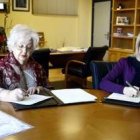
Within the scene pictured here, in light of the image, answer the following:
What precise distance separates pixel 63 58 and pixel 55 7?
2.16 m

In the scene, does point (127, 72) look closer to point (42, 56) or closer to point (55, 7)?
point (42, 56)

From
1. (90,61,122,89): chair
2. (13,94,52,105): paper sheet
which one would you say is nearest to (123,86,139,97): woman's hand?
(90,61,122,89): chair

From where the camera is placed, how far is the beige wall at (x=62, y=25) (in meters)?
5.74

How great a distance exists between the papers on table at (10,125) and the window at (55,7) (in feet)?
16.3

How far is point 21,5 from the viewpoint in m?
5.67

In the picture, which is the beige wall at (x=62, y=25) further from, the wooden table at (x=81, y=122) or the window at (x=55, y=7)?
the wooden table at (x=81, y=122)

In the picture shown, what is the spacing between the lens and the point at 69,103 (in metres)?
1.42

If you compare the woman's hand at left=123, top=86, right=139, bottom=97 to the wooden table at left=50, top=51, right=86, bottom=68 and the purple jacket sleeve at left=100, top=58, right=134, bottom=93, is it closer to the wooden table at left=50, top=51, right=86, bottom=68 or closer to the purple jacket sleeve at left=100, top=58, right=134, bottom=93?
the purple jacket sleeve at left=100, top=58, right=134, bottom=93

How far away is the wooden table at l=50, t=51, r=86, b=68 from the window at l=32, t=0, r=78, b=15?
1.96 meters

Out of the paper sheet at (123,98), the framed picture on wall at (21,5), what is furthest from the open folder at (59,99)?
the framed picture on wall at (21,5)

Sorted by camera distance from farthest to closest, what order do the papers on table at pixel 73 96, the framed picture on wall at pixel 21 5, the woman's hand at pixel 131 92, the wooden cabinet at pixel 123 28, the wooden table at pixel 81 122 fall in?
1. the framed picture on wall at pixel 21 5
2. the wooden cabinet at pixel 123 28
3. the woman's hand at pixel 131 92
4. the papers on table at pixel 73 96
5. the wooden table at pixel 81 122

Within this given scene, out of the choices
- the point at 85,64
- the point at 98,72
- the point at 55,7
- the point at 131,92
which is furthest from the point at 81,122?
the point at 55,7

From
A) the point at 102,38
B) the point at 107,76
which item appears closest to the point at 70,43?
the point at 102,38

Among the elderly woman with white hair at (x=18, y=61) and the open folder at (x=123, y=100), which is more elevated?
the elderly woman with white hair at (x=18, y=61)
